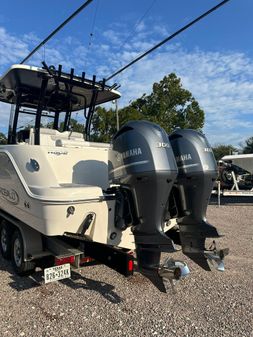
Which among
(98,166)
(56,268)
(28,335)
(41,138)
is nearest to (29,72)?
(41,138)

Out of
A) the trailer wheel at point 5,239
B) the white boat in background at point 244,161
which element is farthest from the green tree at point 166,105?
the trailer wheel at point 5,239

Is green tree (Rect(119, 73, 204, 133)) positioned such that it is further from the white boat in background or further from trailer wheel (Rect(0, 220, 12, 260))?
trailer wheel (Rect(0, 220, 12, 260))

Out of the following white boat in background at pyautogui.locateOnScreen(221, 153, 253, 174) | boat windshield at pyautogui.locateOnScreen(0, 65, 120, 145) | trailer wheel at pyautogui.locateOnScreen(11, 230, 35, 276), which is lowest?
trailer wheel at pyautogui.locateOnScreen(11, 230, 35, 276)

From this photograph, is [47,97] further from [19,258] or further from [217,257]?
[217,257]

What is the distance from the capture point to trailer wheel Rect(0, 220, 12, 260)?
212 inches

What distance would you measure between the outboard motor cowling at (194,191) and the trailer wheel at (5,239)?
2661mm

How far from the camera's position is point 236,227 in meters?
9.03

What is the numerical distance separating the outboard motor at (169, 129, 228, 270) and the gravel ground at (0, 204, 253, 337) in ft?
1.65

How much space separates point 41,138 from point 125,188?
1906mm

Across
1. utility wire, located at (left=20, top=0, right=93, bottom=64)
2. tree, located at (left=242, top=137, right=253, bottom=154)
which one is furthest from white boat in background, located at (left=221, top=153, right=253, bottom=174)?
tree, located at (left=242, top=137, right=253, bottom=154)

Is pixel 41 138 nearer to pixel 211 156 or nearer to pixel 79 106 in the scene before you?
pixel 79 106

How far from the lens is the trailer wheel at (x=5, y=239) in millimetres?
5380

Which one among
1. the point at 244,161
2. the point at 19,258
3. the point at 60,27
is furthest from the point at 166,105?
the point at 19,258

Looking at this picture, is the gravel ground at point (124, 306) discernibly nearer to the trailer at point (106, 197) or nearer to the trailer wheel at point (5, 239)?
the trailer wheel at point (5, 239)
